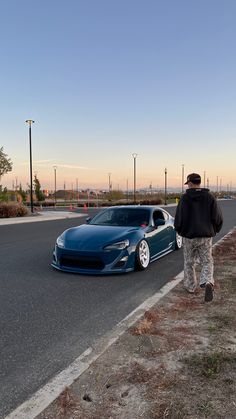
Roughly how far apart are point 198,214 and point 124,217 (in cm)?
314

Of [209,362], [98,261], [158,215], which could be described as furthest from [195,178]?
[158,215]

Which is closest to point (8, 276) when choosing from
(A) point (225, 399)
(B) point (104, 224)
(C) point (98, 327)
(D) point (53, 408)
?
(B) point (104, 224)

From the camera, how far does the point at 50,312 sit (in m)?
5.21

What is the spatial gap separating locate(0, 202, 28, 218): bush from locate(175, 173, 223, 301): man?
2200 centimetres

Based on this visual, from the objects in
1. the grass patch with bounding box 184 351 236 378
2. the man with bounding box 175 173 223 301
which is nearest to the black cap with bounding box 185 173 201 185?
the man with bounding box 175 173 223 301

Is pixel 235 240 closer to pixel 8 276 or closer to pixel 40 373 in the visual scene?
pixel 8 276

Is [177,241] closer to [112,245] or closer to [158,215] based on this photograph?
[158,215]

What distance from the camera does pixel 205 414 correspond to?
2680mm

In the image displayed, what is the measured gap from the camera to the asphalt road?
3482mm

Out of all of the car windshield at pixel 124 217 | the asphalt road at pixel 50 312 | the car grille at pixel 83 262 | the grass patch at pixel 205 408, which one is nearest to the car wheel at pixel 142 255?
the asphalt road at pixel 50 312

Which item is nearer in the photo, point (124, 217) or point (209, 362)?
point (209, 362)

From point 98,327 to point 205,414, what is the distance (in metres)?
2.09

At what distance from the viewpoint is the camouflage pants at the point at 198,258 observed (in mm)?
5688

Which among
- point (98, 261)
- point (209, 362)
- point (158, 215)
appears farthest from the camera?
point (158, 215)
